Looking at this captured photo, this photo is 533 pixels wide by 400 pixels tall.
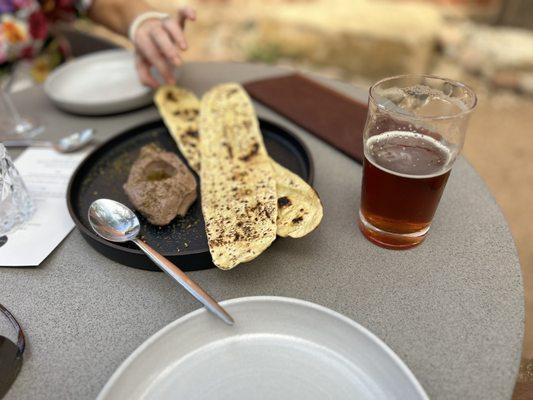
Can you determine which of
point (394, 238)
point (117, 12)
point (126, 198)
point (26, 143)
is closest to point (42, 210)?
point (126, 198)

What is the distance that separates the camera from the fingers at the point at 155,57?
1033 millimetres

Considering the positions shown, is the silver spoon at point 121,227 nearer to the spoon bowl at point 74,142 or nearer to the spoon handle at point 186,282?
the spoon handle at point 186,282

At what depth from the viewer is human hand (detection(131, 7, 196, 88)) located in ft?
3.23

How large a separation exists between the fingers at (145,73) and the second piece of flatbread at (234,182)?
0.18 m

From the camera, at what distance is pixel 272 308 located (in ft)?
1.73

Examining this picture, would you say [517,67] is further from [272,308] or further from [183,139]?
[272,308]

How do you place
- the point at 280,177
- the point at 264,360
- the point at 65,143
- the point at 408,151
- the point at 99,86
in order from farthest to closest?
the point at 99,86 < the point at 65,143 < the point at 280,177 < the point at 408,151 < the point at 264,360

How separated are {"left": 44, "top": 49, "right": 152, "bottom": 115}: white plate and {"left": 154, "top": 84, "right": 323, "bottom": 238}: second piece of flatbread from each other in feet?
0.32

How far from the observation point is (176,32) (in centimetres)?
98

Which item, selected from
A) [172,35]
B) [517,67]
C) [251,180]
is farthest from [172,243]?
[517,67]

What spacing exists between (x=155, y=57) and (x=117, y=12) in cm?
42

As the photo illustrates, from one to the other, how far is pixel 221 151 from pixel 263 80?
1.39 ft

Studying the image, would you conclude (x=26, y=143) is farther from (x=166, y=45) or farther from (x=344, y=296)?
(x=344, y=296)

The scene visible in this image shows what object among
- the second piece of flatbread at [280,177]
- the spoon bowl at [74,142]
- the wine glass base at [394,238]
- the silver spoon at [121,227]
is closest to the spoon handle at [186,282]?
the silver spoon at [121,227]
